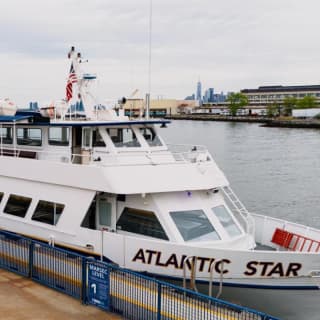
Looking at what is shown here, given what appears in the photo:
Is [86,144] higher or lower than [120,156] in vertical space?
higher

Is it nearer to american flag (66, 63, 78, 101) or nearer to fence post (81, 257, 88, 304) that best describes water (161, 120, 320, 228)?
american flag (66, 63, 78, 101)

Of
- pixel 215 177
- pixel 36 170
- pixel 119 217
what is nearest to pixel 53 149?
pixel 36 170

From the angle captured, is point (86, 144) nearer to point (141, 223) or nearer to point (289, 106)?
point (141, 223)

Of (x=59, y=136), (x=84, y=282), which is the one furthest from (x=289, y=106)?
(x=84, y=282)

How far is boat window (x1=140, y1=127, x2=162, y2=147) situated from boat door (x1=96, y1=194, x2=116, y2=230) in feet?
7.93

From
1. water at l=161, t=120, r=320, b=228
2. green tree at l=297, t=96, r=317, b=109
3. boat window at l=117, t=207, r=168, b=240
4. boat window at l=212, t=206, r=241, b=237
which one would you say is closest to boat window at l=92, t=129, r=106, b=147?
boat window at l=117, t=207, r=168, b=240

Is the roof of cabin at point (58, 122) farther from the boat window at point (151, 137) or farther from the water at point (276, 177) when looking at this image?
the water at point (276, 177)

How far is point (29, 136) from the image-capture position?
1502 centimetres

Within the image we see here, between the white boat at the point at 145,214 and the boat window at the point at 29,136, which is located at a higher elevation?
the boat window at the point at 29,136

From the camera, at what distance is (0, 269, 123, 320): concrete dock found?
29.9 ft

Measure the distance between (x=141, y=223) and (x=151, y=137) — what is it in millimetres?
3130

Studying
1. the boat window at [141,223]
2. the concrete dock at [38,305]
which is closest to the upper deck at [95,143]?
the boat window at [141,223]

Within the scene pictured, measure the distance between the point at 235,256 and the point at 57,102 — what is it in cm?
736

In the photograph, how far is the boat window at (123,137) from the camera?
13.6 metres
